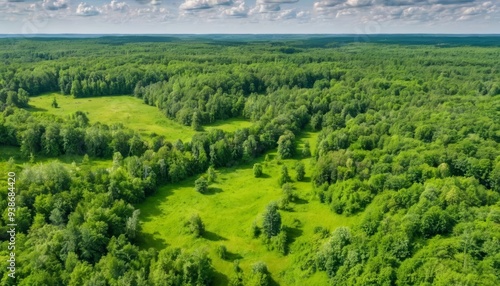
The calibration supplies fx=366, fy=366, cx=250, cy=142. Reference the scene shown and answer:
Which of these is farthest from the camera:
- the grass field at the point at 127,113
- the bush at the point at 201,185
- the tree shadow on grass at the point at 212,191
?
the grass field at the point at 127,113

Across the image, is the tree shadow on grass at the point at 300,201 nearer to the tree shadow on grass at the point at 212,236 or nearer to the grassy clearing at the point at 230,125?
the tree shadow on grass at the point at 212,236

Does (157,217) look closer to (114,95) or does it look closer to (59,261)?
(59,261)

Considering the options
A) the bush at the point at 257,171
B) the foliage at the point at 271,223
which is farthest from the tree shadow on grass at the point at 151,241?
the bush at the point at 257,171

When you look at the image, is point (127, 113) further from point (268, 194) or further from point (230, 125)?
point (268, 194)

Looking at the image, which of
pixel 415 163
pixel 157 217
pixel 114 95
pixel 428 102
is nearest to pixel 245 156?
pixel 157 217

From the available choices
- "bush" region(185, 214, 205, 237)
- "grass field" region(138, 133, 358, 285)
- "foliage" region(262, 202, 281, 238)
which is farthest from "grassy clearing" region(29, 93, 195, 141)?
"foliage" region(262, 202, 281, 238)
